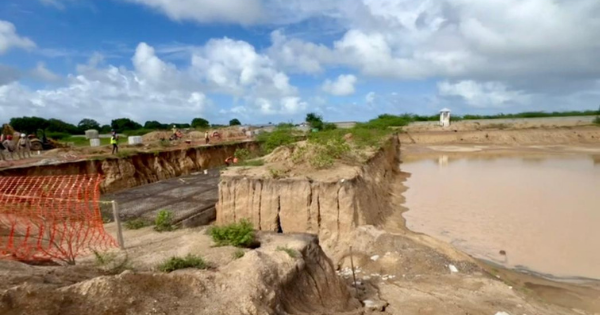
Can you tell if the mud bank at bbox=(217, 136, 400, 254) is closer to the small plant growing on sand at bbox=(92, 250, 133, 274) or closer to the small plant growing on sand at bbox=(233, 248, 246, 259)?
the small plant growing on sand at bbox=(233, 248, 246, 259)

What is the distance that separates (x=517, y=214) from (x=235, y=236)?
43.6 ft

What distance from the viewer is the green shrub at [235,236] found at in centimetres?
657

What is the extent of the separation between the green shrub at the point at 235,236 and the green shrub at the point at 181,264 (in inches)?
45.4

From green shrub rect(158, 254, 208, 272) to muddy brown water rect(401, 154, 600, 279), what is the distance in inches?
356

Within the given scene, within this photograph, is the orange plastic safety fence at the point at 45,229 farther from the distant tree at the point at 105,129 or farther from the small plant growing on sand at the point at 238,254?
the distant tree at the point at 105,129

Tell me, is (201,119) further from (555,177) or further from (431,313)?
(431,313)

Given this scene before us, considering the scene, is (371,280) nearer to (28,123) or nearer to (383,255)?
(383,255)

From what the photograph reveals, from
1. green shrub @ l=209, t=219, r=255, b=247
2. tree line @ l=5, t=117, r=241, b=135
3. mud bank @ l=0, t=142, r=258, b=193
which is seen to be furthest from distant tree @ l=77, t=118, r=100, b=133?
green shrub @ l=209, t=219, r=255, b=247

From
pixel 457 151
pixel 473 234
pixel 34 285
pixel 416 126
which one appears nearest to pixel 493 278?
pixel 473 234

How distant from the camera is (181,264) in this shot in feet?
17.2

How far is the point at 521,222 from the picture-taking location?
46.0ft

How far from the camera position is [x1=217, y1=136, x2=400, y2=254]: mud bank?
36.5 feet

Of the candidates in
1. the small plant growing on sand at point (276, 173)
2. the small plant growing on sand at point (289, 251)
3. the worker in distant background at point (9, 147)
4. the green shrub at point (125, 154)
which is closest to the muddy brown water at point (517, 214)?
the small plant growing on sand at point (276, 173)

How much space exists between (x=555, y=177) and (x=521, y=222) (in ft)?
42.2
